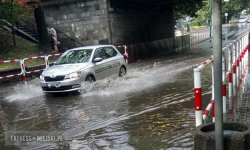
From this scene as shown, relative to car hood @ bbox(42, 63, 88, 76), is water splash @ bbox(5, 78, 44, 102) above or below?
below

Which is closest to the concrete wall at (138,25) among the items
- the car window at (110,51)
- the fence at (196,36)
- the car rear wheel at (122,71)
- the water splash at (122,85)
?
the fence at (196,36)

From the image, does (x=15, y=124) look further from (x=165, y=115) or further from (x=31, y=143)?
(x=165, y=115)

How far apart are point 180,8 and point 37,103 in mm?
27795

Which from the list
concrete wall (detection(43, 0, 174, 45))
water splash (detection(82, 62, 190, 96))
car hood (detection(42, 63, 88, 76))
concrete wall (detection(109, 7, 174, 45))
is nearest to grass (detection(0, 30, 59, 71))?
concrete wall (detection(43, 0, 174, 45))

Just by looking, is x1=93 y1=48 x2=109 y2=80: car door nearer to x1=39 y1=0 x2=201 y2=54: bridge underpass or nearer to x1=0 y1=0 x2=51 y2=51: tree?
x1=0 y1=0 x2=51 y2=51: tree

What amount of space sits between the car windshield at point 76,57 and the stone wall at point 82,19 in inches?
372

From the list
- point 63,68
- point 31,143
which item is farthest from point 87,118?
point 63,68

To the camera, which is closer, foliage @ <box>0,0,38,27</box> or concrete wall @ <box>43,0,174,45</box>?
foliage @ <box>0,0,38,27</box>

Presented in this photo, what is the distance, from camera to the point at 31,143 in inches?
209

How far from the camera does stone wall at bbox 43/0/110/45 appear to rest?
784 inches

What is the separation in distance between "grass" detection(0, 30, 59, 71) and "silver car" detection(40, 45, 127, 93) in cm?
660

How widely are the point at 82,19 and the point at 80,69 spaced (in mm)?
12184

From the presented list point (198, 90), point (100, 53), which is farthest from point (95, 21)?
point (198, 90)

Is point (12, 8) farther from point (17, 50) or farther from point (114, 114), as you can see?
point (114, 114)
